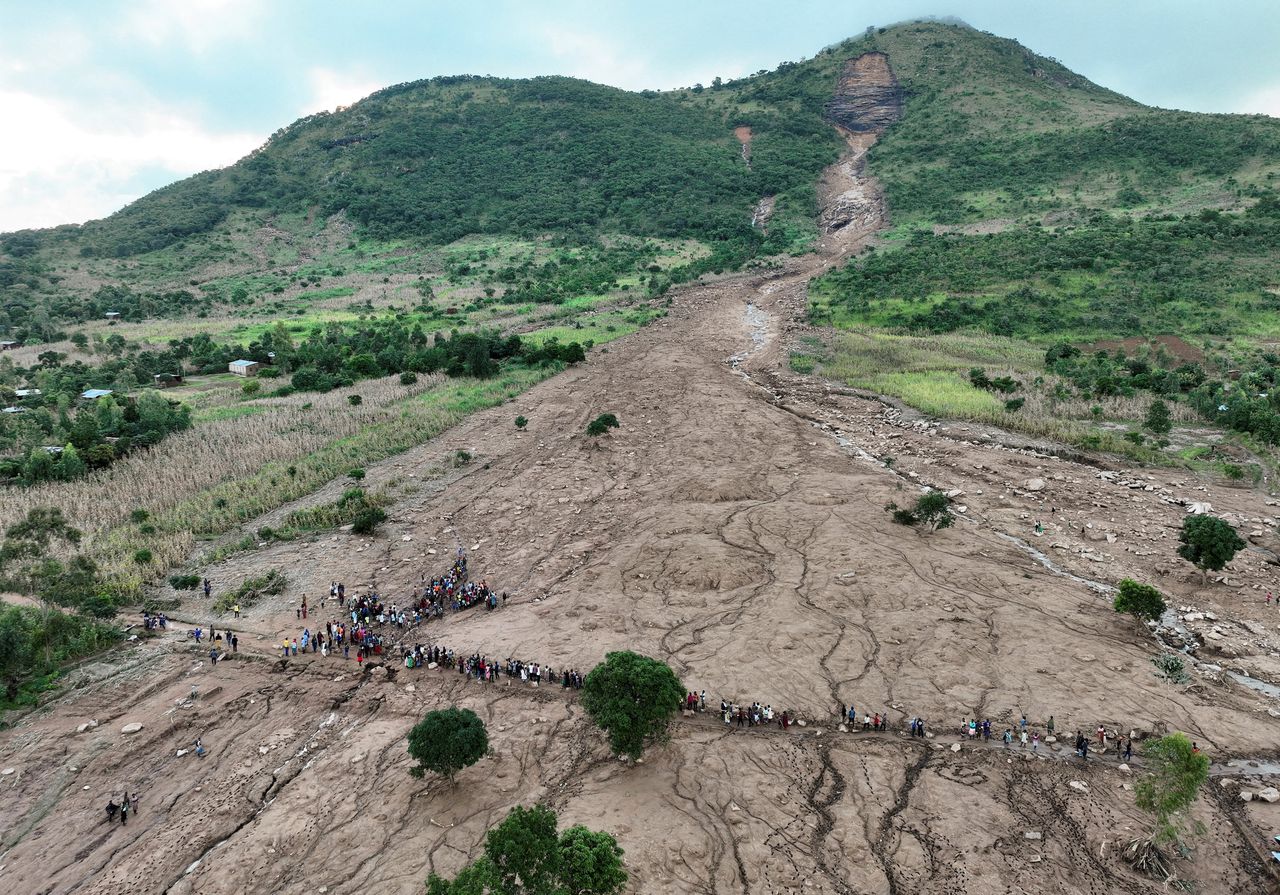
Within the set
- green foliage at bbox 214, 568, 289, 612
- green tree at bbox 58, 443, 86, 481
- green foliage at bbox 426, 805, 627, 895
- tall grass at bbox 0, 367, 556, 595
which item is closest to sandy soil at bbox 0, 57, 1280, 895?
green foliage at bbox 214, 568, 289, 612

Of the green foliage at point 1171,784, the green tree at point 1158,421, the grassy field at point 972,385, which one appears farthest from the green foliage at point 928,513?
the green tree at point 1158,421

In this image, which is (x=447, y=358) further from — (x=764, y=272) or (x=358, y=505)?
Answer: (x=764, y=272)

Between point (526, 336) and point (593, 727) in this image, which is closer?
point (593, 727)

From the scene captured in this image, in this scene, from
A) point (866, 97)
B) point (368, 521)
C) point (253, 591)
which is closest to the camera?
point (253, 591)

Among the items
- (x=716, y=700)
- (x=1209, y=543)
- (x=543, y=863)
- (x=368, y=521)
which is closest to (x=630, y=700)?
(x=716, y=700)

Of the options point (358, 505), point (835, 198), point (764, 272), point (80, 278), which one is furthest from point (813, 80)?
point (358, 505)

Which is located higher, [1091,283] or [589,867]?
[1091,283]

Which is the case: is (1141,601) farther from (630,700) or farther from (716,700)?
(630,700)
